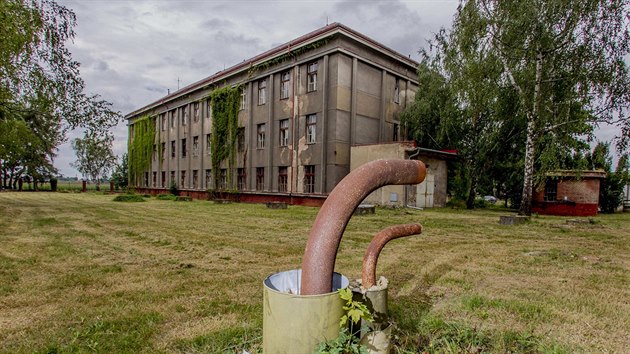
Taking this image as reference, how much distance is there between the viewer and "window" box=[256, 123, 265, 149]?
23250 mm

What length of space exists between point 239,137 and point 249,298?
22.2 metres

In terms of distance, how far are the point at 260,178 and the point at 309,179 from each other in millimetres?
4866

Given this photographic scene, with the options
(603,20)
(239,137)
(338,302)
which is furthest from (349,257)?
(239,137)

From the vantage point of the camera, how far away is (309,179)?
65.5 ft

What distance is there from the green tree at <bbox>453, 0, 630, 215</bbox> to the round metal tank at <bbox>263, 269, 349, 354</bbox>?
13.6 metres

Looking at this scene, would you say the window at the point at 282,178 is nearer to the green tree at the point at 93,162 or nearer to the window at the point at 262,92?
the window at the point at 262,92

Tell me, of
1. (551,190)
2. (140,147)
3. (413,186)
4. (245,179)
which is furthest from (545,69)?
(140,147)

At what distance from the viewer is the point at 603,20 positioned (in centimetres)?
1200

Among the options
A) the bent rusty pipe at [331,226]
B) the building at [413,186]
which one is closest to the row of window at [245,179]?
the building at [413,186]

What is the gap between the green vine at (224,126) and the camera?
25.0 meters

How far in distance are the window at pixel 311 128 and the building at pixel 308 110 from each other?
0.20 ft

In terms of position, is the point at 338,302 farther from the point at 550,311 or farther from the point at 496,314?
the point at 550,311

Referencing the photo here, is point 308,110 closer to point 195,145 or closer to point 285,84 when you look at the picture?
point 285,84

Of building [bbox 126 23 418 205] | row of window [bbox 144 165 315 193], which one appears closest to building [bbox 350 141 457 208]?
building [bbox 126 23 418 205]
